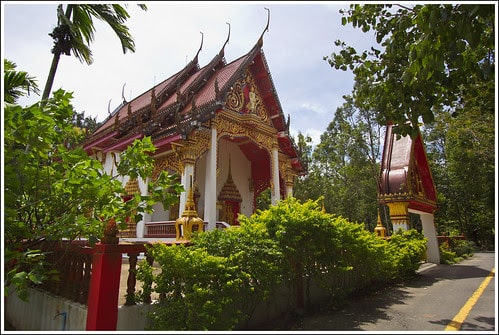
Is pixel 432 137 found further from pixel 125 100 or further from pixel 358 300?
pixel 358 300

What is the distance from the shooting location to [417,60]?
418 cm

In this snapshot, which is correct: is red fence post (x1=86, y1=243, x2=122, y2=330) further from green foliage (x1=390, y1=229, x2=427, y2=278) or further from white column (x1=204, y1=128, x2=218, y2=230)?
white column (x1=204, y1=128, x2=218, y2=230)

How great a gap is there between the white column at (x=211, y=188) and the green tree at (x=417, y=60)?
546cm

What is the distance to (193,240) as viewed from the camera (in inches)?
173

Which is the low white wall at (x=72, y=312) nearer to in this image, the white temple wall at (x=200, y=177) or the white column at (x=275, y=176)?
the white column at (x=275, y=176)

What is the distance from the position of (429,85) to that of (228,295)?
4453 mm

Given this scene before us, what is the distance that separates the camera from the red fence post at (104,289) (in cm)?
319

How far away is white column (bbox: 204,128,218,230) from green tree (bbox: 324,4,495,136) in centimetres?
546

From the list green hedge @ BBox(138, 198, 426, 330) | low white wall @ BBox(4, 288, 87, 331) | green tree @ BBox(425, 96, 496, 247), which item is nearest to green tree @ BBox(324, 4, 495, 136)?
green hedge @ BBox(138, 198, 426, 330)

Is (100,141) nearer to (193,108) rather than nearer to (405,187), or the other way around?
(193,108)

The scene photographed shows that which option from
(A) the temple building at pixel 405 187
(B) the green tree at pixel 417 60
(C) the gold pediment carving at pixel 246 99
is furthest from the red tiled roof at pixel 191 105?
(B) the green tree at pixel 417 60

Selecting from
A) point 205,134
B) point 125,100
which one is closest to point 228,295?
point 205,134

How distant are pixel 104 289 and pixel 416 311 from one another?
5068 millimetres

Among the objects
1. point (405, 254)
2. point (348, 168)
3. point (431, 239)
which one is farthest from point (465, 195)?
point (405, 254)
